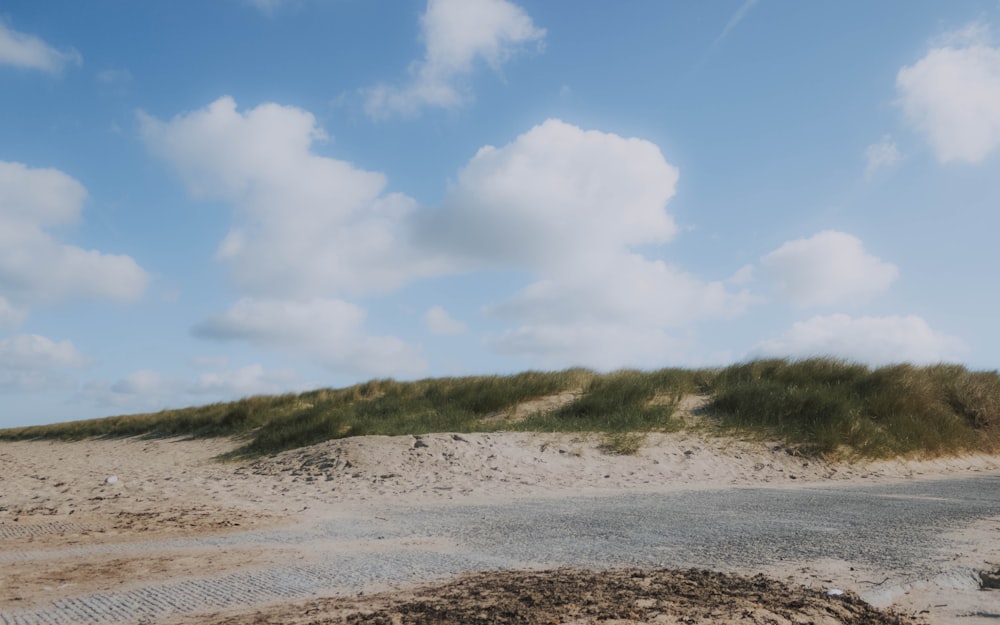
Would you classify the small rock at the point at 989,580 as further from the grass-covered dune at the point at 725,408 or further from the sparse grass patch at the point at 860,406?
the sparse grass patch at the point at 860,406

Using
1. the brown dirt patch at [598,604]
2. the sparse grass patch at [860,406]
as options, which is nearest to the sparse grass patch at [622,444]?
the sparse grass patch at [860,406]

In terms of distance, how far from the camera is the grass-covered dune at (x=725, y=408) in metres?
13.9

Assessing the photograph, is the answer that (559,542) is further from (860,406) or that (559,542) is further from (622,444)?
(860,406)

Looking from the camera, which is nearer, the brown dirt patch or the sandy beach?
the brown dirt patch

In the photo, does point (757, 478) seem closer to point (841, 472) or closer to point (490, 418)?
point (841, 472)

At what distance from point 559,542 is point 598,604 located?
7.36 ft

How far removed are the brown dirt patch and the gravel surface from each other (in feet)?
1.63

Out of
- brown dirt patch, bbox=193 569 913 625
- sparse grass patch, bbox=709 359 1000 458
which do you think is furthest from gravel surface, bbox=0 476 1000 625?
sparse grass patch, bbox=709 359 1000 458

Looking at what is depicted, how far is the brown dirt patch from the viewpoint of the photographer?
3.60 metres

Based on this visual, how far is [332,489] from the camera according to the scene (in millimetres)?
10125

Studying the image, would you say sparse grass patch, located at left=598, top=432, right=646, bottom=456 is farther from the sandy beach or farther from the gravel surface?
the gravel surface

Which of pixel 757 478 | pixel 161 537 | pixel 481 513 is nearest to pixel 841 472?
pixel 757 478

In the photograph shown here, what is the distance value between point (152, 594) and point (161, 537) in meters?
2.53

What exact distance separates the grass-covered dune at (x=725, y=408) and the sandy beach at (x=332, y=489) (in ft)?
2.34
